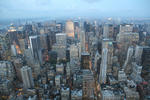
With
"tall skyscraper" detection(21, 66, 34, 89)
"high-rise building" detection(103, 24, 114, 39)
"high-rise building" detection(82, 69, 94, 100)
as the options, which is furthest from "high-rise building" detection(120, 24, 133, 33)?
"tall skyscraper" detection(21, 66, 34, 89)

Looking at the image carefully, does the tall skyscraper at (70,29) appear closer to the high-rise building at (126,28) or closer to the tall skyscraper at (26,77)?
the high-rise building at (126,28)

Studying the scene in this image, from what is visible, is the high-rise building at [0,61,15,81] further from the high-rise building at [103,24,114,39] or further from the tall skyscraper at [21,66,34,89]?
the high-rise building at [103,24,114,39]

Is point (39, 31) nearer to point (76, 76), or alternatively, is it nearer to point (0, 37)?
point (0, 37)

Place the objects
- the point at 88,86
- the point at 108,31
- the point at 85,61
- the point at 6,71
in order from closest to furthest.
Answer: the point at 88,86 < the point at 6,71 < the point at 85,61 < the point at 108,31

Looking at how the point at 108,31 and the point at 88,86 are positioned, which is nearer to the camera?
the point at 88,86

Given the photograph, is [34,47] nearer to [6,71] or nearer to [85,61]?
[6,71]

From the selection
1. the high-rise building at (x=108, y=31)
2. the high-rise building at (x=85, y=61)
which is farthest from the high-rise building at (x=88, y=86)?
the high-rise building at (x=108, y=31)

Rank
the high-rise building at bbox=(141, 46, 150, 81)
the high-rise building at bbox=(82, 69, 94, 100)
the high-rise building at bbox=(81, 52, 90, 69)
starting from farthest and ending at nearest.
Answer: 1. the high-rise building at bbox=(81, 52, 90, 69)
2. the high-rise building at bbox=(141, 46, 150, 81)
3. the high-rise building at bbox=(82, 69, 94, 100)

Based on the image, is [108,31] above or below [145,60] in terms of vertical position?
above

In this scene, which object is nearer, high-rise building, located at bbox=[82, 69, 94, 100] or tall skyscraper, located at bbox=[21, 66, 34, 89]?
high-rise building, located at bbox=[82, 69, 94, 100]

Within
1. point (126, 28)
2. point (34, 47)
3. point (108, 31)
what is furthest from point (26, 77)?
point (126, 28)

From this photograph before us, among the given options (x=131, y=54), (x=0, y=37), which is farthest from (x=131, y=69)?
(x=0, y=37)
